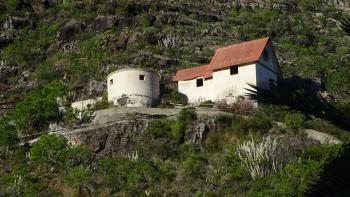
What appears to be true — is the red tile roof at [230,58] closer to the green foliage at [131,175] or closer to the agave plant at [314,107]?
the green foliage at [131,175]

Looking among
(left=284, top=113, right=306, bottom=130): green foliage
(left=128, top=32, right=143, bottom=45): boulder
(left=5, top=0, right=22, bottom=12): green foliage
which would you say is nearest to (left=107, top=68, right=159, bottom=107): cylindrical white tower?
(left=284, top=113, right=306, bottom=130): green foliage

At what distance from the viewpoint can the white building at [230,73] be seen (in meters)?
45.4

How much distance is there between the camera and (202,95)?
4772 cm

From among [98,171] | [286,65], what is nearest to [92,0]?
[286,65]

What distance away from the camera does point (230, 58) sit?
4691cm

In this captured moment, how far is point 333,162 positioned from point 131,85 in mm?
39888

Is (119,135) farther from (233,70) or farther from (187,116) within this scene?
(233,70)

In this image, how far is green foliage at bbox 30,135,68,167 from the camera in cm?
4069

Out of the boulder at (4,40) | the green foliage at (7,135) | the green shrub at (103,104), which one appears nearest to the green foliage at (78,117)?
the green shrub at (103,104)

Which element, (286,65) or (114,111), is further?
(286,65)

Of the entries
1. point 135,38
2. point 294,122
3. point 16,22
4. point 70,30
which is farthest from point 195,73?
point 16,22

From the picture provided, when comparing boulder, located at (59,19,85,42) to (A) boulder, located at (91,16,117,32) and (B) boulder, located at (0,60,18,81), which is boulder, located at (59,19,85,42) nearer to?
(A) boulder, located at (91,16,117,32)

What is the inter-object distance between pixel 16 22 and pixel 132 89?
2953 cm

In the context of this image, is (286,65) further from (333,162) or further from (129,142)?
(333,162)
